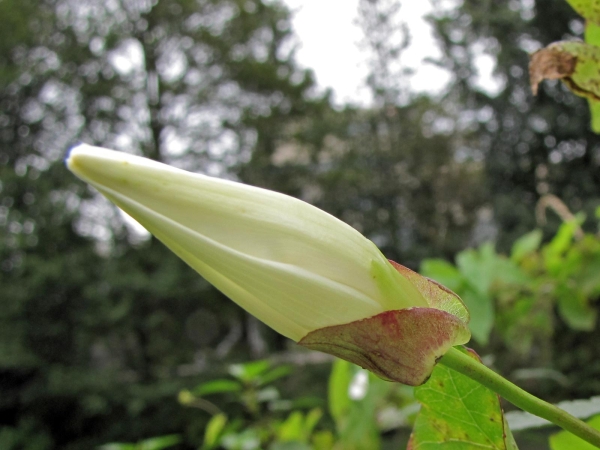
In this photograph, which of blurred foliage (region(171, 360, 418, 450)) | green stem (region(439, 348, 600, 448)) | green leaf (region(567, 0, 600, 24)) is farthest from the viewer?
blurred foliage (region(171, 360, 418, 450))

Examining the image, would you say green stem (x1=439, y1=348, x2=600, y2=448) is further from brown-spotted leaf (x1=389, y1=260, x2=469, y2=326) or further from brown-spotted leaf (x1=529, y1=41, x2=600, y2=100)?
brown-spotted leaf (x1=529, y1=41, x2=600, y2=100)

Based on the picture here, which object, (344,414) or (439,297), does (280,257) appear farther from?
(344,414)

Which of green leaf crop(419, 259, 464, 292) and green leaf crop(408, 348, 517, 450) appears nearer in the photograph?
green leaf crop(408, 348, 517, 450)

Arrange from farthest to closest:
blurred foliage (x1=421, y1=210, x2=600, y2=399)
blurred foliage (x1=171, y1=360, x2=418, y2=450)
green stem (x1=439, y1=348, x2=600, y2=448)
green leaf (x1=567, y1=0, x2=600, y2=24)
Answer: blurred foliage (x1=421, y1=210, x2=600, y2=399)
blurred foliage (x1=171, y1=360, x2=418, y2=450)
green leaf (x1=567, y1=0, x2=600, y2=24)
green stem (x1=439, y1=348, x2=600, y2=448)

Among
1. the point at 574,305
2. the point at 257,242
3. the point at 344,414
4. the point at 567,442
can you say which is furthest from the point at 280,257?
the point at 574,305

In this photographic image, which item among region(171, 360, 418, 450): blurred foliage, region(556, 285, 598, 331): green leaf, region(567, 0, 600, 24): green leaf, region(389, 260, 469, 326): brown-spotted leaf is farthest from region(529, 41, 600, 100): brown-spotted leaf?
region(556, 285, 598, 331): green leaf

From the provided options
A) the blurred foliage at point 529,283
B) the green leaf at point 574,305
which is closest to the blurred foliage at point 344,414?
the blurred foliage at point 529,283
